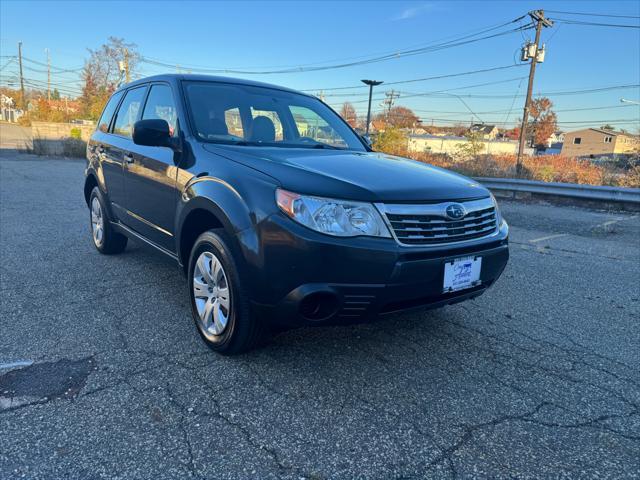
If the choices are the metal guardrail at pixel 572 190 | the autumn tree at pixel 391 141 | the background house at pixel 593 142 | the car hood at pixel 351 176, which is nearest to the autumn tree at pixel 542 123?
the background house at pixel 593 142

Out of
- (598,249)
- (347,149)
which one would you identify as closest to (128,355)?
(347,149)

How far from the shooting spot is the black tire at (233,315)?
2484 mm

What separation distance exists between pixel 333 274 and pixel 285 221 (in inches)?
14.0

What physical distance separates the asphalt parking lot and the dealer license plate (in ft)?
1.82

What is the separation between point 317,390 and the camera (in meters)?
2.46

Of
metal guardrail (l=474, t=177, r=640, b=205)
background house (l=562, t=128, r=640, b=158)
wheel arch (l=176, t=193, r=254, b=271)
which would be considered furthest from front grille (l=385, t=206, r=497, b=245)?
background house (l=562, t=128, r=640, b=158)

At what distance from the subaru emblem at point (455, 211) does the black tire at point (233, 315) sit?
47.6 inches

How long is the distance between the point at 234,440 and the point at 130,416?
1.82 ft

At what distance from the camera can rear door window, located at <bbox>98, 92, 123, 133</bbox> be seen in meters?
4.71

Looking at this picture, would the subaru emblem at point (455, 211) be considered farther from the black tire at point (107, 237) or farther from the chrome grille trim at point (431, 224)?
the black tire at point (107, 237)

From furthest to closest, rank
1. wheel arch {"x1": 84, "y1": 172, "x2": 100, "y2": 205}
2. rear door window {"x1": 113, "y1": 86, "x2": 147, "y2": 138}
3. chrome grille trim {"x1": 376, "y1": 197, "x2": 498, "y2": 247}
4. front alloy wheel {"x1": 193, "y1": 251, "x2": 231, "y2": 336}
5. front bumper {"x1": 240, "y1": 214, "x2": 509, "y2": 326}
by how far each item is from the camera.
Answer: wheel arch {"x1": 84, "y1": 172, "x2": 100, "y2": 205} → rear door window {"x1": 113, "y1": 86, "x2": 147, "y2": 138} → front alloy wheel {"x1": 193, "y1": 251, "x2": 231, "y2": 336} → chrome grille trim {"x1": 376, "y1": 197, "x2": 498, "y2": 247} → front bumper {"x1": 240, "y1": 214, "x2": 509, "y2": 326}

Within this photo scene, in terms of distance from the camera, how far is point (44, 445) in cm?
196

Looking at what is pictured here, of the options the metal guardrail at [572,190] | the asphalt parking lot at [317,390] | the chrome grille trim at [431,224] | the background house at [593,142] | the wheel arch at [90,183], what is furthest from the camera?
the background house at [593,142]

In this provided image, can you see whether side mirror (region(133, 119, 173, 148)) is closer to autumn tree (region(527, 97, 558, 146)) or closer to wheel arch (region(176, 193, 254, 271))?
wheel arch (region(176, 193, 254, 271))
